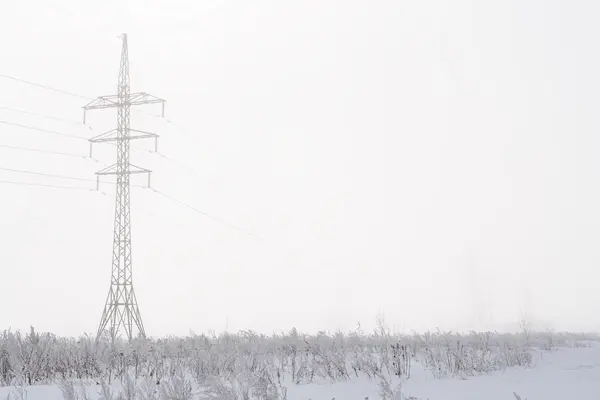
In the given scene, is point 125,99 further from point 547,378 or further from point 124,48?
point 547,378

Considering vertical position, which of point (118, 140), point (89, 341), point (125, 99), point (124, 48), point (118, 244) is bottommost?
point (89, 341)

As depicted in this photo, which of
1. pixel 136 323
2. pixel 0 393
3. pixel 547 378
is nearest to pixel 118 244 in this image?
pixel 136 323

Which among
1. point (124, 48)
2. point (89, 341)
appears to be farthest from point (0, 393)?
point (124, 48)

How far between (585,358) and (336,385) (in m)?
6.71

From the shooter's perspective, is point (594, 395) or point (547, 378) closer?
point (594, 395)

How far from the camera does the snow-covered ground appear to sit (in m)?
6.21

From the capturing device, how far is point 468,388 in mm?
6684

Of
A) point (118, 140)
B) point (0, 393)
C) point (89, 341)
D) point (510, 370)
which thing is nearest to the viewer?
point (0, 393)

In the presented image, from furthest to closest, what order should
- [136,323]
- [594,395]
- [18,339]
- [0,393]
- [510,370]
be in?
[136,323] < [18,339] < [510,370] < [0,393] < [594,395]

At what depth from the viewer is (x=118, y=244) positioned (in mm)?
21297

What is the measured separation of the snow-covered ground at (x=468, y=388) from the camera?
621 centimetres

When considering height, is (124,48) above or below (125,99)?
above

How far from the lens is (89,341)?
11.0 metres

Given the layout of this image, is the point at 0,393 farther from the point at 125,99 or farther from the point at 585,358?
the point at 125,99
